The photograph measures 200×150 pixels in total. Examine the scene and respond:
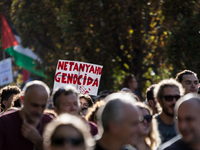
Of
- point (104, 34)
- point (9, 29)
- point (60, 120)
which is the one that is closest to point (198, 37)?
point (104, 34)

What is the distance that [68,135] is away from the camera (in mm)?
3143

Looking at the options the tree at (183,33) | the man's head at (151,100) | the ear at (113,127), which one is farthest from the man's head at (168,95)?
the tree at (183,33)

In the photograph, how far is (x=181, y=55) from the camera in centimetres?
1342

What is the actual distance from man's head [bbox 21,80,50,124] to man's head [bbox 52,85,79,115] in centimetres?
71

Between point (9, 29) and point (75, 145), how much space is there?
23518 mm

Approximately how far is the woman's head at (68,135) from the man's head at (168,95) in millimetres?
3175

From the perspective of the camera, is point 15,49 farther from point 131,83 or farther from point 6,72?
point 131,83

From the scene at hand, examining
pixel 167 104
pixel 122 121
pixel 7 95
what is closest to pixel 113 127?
pixel 122 121

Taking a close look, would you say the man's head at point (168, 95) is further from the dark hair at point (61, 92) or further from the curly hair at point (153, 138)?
the dark hair at point (61, 92)

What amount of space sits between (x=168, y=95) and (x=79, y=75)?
3990 mm

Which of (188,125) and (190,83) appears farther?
(190,83)

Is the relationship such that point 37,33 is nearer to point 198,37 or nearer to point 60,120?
point 198,37

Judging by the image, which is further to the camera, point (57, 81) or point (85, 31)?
point (85, 31)

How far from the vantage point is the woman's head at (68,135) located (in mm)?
3143
